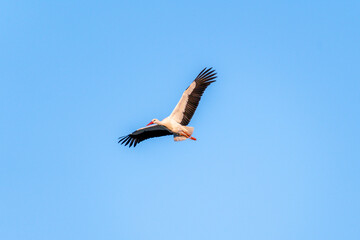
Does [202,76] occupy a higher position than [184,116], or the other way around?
[202,76]

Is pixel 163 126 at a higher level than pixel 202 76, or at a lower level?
lower

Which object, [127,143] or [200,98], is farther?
[127,143]

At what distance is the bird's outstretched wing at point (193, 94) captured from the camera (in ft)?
79.3

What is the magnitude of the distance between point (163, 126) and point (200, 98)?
1947 millimetres

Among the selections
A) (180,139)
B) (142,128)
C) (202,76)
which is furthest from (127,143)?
(202,76)

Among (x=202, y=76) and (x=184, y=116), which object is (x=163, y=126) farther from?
(x=202, y=76)

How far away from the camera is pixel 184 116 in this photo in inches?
966

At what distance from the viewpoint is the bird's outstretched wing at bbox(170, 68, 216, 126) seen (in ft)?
79.3

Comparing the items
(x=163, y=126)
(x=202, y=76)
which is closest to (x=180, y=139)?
(x=163, y=126)

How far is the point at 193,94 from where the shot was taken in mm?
24172

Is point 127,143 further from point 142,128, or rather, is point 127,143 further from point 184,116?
point 184,116

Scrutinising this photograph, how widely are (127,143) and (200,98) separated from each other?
427 centimetres

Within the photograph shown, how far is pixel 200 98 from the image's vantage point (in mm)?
24250

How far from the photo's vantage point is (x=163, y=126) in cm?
2477
